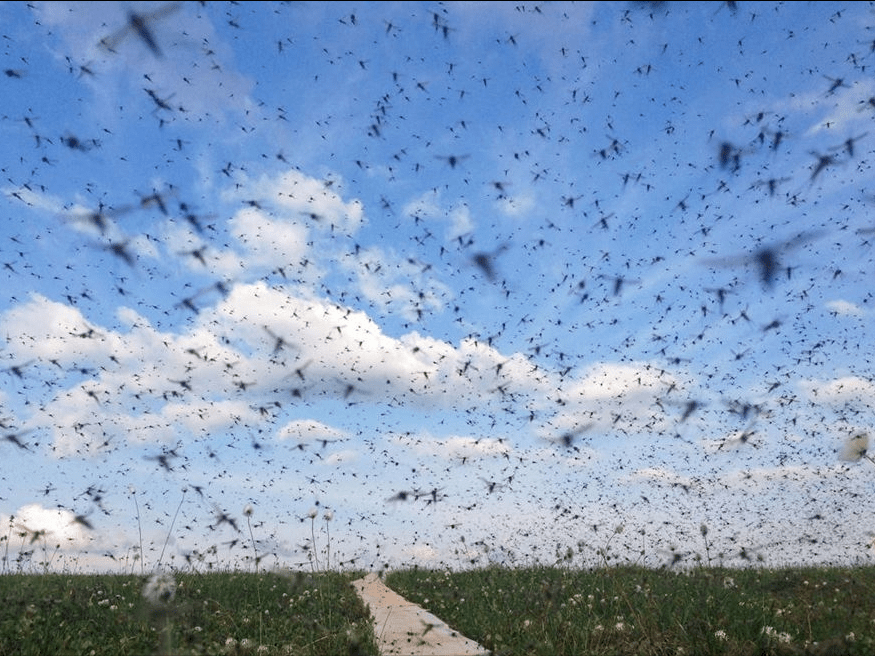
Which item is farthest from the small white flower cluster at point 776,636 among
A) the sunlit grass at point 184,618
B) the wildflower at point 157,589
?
the wildflower at point 157,589

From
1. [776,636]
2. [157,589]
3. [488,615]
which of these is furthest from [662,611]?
[157,589]

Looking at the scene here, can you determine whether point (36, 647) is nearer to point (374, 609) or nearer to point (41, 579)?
point (374, 609)

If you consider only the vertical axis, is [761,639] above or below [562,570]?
below

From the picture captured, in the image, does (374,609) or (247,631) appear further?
(374,609)

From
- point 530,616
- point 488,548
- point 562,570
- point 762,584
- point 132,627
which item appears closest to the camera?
point 132,627

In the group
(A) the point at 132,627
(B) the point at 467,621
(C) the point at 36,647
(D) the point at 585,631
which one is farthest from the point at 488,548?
(C) the point at 36,647

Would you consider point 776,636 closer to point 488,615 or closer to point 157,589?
point 488,615

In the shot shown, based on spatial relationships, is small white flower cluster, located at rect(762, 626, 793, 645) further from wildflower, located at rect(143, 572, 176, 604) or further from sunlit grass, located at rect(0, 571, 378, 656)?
wildflower, located at rect(143, 572, 176, 604)
